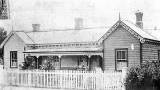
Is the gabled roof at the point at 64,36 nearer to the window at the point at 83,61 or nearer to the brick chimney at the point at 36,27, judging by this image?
the window at the point at 83,61

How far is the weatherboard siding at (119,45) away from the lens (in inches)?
794

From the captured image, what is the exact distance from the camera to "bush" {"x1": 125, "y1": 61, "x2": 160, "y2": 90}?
503 inches

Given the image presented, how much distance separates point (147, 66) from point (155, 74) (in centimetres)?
69

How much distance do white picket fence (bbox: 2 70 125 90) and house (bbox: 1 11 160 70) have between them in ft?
14.5

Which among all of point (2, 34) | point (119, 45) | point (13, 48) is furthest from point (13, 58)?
point (119, 45)

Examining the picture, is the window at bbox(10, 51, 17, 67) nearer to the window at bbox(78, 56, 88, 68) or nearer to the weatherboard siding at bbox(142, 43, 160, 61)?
the window at bbox(78, 56, 88, 68)

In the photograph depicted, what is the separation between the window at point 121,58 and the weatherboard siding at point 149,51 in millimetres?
1387

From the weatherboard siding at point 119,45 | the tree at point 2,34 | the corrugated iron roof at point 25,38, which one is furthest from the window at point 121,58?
the tree at point 2,34

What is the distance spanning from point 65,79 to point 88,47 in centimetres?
879

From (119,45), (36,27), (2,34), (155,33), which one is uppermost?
(36,27)

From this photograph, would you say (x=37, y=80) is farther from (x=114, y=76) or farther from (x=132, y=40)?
(x=132, y=40)

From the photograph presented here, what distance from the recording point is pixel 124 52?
822 inches

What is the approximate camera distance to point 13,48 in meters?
28.6

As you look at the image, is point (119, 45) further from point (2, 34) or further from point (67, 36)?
point (2, 34)
